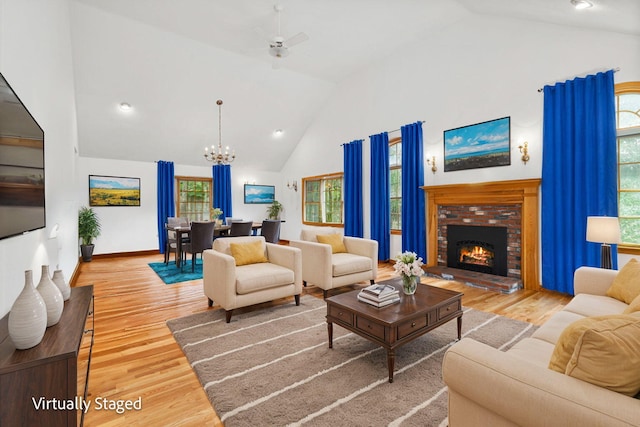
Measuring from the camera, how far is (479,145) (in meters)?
4.59

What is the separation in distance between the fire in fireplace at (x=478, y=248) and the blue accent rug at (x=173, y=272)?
4.23m

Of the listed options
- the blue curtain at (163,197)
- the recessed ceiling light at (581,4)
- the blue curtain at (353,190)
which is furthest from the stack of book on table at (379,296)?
the blue curtain at (163,197)

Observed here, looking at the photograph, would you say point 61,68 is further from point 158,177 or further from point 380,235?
point 380,235

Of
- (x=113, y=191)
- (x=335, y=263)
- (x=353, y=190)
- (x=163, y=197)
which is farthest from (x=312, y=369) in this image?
(x=113, y=191)

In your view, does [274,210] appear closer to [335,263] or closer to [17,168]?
[335,263]

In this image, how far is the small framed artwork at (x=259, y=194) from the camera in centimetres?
896

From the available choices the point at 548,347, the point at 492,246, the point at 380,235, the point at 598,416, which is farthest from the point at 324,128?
the point at 598,416

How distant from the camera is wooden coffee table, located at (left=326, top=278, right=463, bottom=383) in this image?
207 centimetres

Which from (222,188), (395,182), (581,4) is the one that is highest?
(581,4)

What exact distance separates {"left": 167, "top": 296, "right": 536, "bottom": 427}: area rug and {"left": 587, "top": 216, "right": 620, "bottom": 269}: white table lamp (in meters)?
1.07

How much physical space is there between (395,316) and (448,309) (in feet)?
2.11

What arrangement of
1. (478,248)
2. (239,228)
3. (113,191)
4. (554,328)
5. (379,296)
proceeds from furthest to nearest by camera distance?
(113,191) → (239,228) → (478,248) → (379,296) → (554,328)

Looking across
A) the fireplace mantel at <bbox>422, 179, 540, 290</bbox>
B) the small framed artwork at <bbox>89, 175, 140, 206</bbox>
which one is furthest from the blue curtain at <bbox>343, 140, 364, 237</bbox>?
the small framed artwork at <bbox>89, 175, 140, 206</bbox>

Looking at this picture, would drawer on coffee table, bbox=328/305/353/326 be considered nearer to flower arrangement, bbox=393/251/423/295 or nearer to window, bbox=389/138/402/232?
flower arrangement, bbox=393/251/423/295
